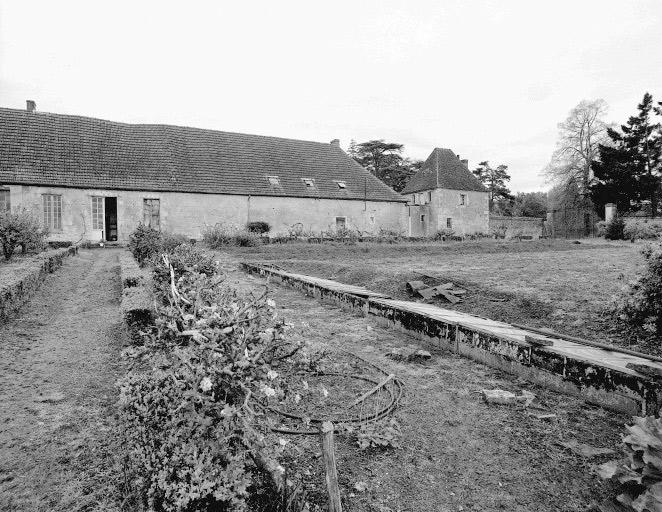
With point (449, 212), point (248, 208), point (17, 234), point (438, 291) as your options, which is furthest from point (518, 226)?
point (17, 234)

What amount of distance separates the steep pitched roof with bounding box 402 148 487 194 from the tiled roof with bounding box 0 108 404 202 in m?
8.02

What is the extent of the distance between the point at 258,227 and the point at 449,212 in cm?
1892

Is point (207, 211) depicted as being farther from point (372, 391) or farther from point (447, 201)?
point (372, 391)

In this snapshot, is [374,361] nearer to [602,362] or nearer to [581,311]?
[602,362]

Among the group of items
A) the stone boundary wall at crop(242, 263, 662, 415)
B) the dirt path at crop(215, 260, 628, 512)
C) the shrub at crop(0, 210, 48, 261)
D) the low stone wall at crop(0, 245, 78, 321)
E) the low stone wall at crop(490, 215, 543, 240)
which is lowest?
the dirt path at crop(215, 260, 628, 512)

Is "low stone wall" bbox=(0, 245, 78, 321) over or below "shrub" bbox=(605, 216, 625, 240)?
below

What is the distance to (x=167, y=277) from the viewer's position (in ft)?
20.6

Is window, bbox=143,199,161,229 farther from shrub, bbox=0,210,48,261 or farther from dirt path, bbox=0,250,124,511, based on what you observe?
dirt path, bbox=0,250,124,511

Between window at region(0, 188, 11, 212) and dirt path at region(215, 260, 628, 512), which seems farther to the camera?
window at region(0, 188, 11, 212)

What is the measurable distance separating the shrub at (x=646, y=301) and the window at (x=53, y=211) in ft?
77.7

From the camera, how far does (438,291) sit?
8.20 m

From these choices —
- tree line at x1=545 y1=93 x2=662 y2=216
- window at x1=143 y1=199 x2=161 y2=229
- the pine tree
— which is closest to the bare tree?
tree line at x1=545 y1=93 x2=662 y2=216

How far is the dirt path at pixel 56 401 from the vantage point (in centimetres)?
255

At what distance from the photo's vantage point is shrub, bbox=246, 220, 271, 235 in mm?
24234
